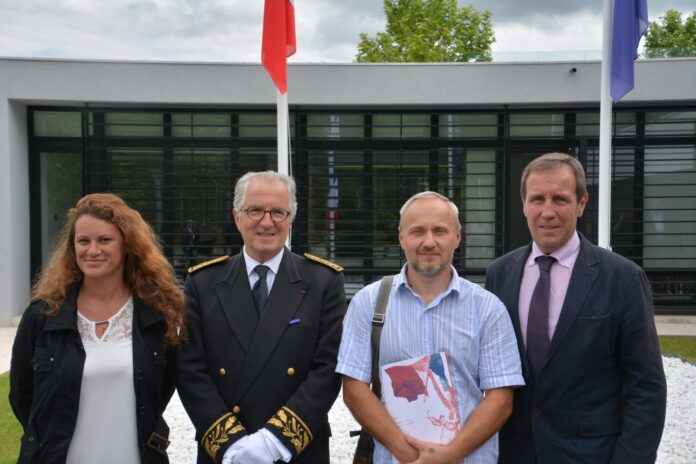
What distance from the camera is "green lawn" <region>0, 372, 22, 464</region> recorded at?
4.36 metres

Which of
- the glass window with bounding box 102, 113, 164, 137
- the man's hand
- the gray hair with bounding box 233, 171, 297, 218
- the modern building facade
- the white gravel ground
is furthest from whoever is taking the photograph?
the glass window with bounding box 102, 113, 164, 137

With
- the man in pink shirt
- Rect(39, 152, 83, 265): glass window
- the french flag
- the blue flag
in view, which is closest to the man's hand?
the man in pink shirt

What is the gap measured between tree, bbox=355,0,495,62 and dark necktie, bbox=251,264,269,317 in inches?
1122

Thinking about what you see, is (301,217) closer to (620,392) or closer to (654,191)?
(654,191)

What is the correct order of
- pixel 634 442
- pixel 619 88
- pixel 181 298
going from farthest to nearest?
pixel 619 88 → pixel 181 298 → pixel 634 442

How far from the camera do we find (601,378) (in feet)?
7.71

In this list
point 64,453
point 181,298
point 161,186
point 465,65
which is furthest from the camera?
point 161,186

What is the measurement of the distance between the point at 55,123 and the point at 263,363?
8579 mm

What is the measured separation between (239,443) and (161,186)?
25.8 feet

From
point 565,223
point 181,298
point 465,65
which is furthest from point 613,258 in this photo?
point 465,65

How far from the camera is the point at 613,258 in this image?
2436 millimetres

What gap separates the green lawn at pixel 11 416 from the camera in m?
4.44

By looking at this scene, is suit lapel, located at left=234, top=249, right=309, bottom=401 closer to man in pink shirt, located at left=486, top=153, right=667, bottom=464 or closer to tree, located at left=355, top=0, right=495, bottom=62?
man in pink shirt, located at left=486, top=153, right=667, bottom=464

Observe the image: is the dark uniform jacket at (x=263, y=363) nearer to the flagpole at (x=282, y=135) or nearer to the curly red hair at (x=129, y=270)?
the curly red hair at (x=129, y=270)
